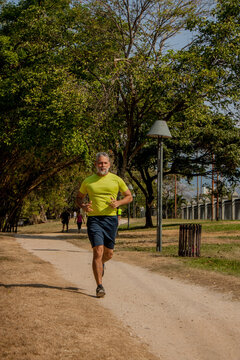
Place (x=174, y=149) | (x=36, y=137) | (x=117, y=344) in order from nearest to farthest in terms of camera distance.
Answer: (x=117, y=344), (x=36, y=137), (x=174, y=149)

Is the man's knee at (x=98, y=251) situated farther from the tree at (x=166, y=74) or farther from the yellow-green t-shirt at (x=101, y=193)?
the tree at (x=166, y=74)

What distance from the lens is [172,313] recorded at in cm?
604

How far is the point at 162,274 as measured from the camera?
9914 millimetres

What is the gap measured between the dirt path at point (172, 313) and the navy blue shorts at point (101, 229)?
2.80 feet

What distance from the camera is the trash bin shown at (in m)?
13.2

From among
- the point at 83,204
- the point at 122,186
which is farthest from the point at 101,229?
the point at 122,186

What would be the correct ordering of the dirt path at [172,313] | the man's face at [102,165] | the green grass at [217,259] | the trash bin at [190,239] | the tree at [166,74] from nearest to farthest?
the dirt path at [172,313]
the man's face at [102,165]
the green grass at [217,259]
the trash bin at [190,239]
the tree at [166,74]

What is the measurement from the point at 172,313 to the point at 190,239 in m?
7.36

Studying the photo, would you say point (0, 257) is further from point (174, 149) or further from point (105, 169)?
point (174, 149)

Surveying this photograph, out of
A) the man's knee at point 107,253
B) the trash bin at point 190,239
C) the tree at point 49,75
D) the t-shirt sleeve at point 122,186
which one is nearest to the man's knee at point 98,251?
the man's knee at point 107,253

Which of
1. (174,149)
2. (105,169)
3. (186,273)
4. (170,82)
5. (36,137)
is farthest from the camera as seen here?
(174,149)

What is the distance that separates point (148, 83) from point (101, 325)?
1520 centimetres

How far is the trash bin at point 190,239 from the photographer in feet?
43.2

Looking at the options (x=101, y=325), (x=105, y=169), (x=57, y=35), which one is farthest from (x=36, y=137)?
(x=101, y=325)
